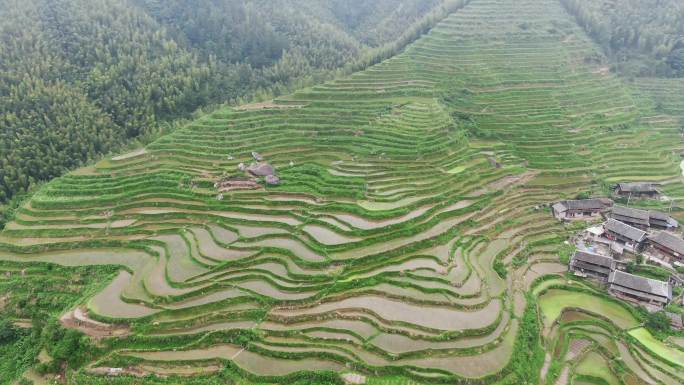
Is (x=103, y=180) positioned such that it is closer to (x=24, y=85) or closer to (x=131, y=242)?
(x=131, y=242)

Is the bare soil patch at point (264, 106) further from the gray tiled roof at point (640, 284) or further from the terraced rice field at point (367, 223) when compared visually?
the gray tiled roof at point (640, 284)

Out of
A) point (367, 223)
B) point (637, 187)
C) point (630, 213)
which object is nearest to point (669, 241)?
point (630, 213)

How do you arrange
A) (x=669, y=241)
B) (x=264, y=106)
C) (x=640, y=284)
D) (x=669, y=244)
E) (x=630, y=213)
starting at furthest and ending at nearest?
1. (x=264, y=106)
2. (x=630, y=213)
3. (x=669, y=241)
4. (x=669, y=244)
5. (x=640, y=284)

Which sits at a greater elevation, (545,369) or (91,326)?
(91,326)

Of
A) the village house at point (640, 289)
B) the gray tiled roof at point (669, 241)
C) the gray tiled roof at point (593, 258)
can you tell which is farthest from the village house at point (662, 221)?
the gray tiled roof at point (593, 258)

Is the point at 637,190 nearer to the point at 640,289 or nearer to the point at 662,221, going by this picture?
the point at 662,221
